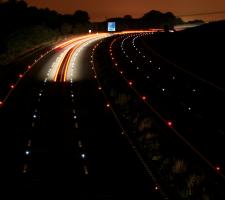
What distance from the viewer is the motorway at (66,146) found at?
2138 cm

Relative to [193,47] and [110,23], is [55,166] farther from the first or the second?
[110,23]

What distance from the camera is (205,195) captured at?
20.6m

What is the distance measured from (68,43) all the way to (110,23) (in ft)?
170

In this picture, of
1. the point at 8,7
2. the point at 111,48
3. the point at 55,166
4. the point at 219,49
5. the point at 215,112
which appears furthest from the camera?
the point at 8,7

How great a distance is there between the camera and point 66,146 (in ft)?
93.2

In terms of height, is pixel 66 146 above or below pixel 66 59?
above

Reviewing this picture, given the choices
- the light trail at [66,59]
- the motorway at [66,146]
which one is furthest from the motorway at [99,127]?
the light trail at [66,59]

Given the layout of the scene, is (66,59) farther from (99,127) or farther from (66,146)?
(66,146)

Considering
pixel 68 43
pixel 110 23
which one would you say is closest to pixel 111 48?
pixel 68 43

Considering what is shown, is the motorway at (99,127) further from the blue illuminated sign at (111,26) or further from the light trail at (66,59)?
the blue illuminated sign at (111,26)

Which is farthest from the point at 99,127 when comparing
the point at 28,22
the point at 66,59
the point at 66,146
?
the point at 28,22

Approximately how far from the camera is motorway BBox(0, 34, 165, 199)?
21.4 metres

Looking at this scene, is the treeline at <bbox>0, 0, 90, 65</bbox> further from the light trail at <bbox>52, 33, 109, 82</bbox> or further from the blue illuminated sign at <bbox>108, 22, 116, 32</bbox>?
the light trail at <bbox>52, 33, 109, 82</bbox>

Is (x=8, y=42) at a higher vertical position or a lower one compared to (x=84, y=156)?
lower
